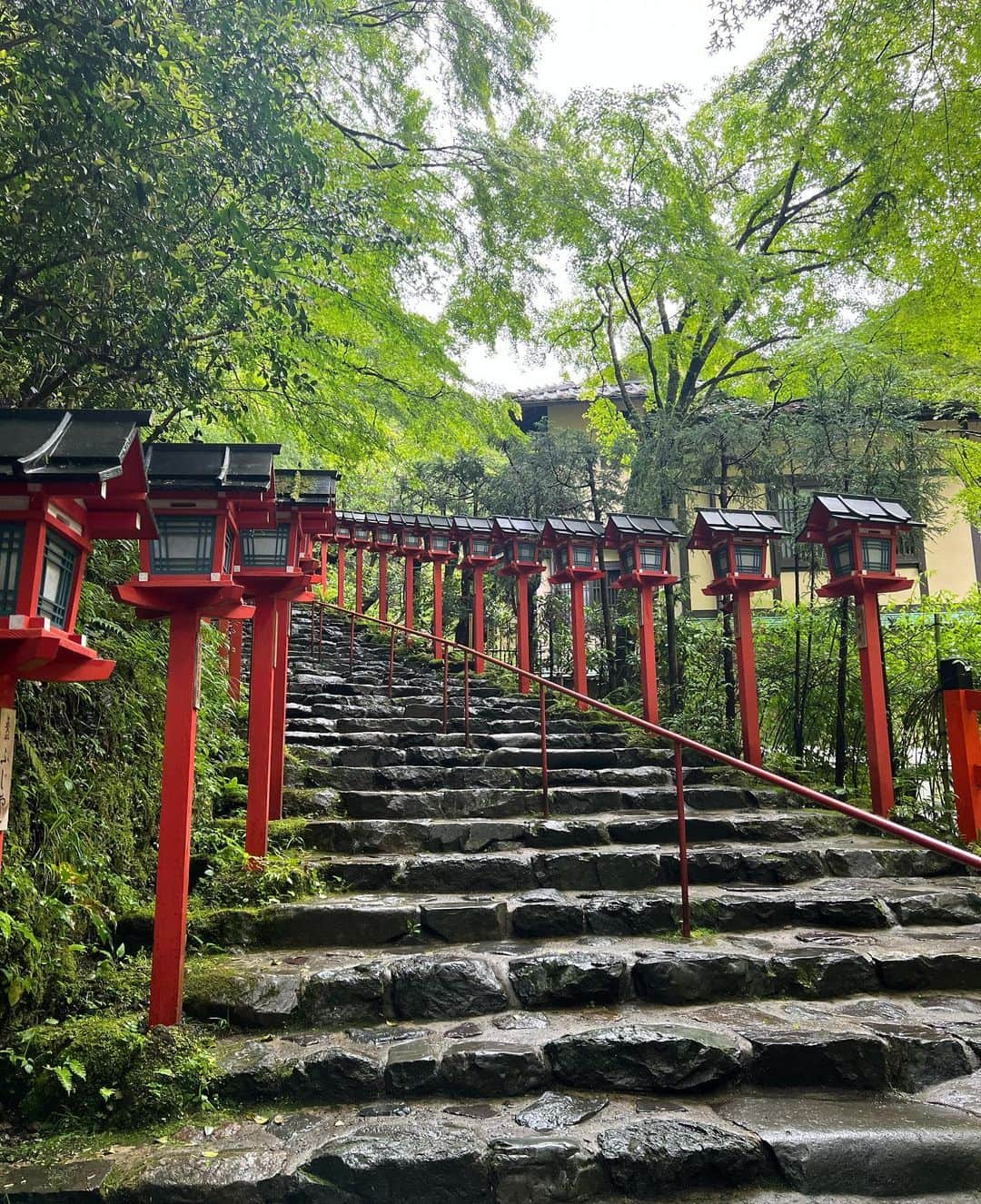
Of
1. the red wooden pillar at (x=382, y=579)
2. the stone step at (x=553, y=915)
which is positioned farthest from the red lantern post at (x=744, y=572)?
the red wooden pillar at (x=382, y=579)

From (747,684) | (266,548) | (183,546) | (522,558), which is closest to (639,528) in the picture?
(747,684)

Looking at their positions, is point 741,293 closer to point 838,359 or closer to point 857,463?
point 838,359

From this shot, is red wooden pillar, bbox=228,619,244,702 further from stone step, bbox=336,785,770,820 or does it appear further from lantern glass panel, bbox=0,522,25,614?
lantern glass panel, bbox=0,522,25,614

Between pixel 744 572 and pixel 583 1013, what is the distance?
454cm

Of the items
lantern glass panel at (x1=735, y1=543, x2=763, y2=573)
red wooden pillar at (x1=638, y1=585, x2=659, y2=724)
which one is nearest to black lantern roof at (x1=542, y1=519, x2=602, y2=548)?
red wooden pillar at (x1=638, y1=585, x2=659, y2=724)

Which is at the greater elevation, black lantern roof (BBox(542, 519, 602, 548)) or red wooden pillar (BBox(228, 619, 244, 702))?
black lantern roof (BBox(542, 519, 602, 548))

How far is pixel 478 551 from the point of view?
460 inches

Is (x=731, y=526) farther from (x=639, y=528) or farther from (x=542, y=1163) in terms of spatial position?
(x=542, y=1163)

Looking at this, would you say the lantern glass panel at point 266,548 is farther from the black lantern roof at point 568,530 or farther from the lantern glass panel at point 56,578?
the black lantern roof at point 568,530

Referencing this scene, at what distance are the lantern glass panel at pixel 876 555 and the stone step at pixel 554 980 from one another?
3.04m

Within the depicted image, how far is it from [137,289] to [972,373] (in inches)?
401

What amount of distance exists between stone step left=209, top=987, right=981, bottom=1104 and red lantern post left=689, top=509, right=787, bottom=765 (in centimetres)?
370

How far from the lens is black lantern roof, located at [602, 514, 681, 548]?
8.05 m

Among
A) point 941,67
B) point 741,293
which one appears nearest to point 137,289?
point 941,67
